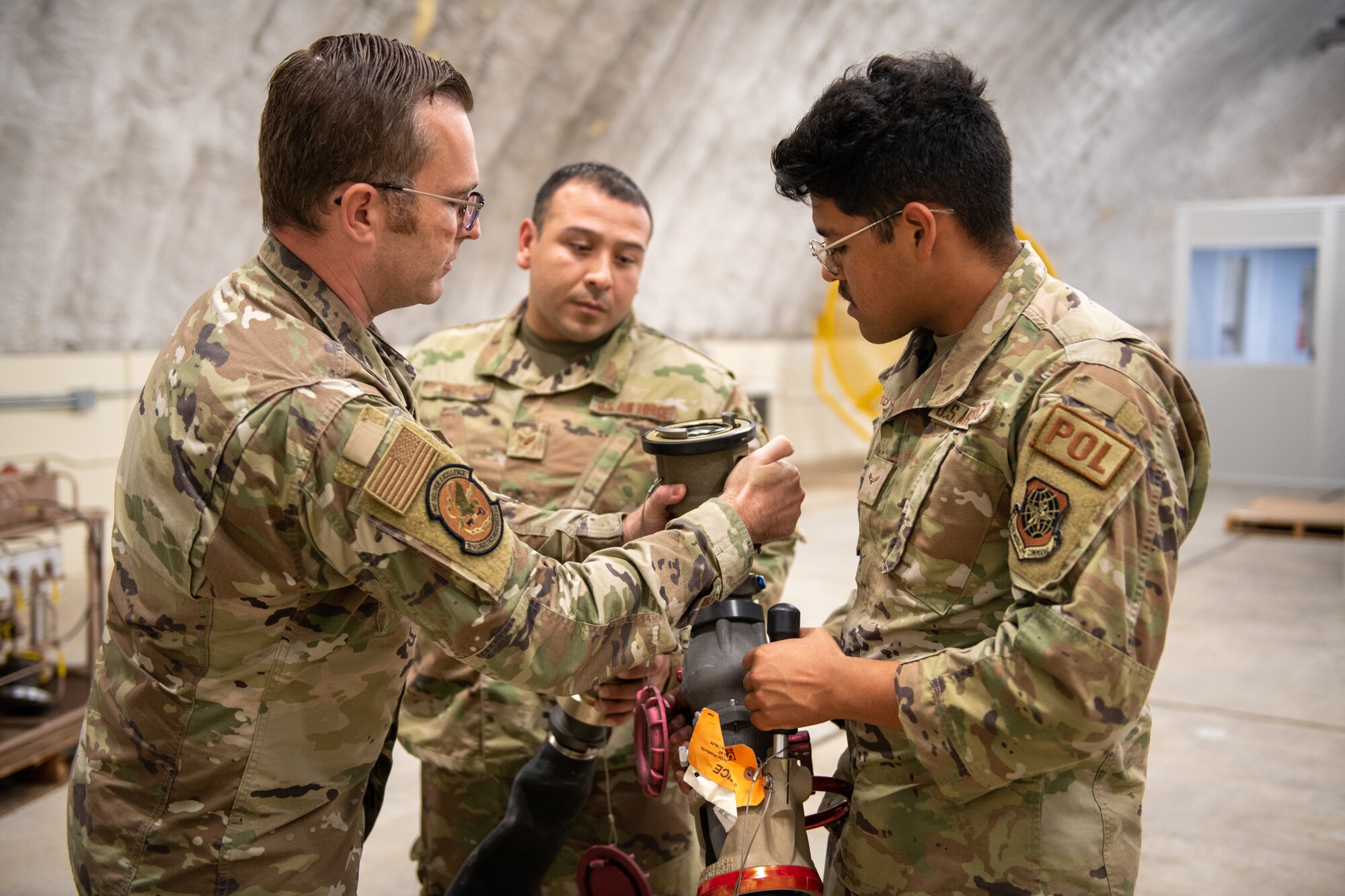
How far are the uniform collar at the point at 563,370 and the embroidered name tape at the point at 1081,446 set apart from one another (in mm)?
1321

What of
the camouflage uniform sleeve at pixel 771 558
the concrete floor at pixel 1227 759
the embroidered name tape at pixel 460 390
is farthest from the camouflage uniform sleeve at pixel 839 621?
the concrete floor at pixel 1227 759

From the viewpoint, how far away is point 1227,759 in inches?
159

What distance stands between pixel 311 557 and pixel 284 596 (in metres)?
0.08

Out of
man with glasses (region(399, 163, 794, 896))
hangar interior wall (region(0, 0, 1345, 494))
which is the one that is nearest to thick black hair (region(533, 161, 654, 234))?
man with glasses (region(399, 163, 794, 896))

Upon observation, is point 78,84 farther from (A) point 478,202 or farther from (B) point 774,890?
(B) point 774,890

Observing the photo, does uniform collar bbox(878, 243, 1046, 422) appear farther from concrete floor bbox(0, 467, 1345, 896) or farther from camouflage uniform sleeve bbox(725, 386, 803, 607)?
concrete floor bbox(0, 467, 1345, 896)

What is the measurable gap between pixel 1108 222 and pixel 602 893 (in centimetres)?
1474

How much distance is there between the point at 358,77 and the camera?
143 centimetres

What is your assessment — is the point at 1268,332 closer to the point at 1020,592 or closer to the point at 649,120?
the point at 649,120

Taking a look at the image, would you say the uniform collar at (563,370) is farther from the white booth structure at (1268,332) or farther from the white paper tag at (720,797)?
the white booth structure at (1268,332)

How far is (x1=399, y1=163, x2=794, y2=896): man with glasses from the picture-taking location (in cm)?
231

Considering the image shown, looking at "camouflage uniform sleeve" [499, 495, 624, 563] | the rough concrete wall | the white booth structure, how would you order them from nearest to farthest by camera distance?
"camouflage uniform sleeve" [499, 495, 624, 563], the rough concrete wall, the white booth structure

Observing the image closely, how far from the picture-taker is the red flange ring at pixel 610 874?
1.82 meters

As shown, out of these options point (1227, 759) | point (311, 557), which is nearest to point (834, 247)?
point (311, 557)
